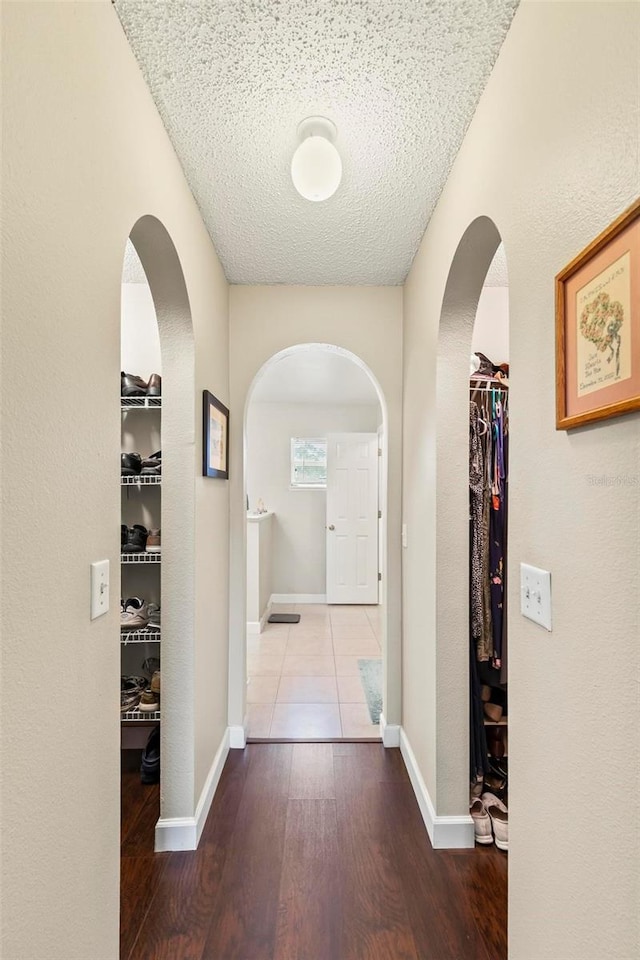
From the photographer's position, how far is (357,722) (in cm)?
292

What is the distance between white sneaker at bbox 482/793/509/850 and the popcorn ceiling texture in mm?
2389

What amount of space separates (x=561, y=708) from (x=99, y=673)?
0.96m

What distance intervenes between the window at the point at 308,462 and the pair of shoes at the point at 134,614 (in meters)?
3.89

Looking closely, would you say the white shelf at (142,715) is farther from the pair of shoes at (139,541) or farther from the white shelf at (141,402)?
the white shelf at (141,402)

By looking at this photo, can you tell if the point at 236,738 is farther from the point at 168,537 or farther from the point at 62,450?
the point at 62,450

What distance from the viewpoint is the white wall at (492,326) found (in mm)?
2559

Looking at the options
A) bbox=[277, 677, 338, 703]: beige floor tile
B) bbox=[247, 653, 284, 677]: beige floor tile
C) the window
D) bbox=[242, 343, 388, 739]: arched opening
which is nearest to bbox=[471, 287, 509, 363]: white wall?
bbox=[242, 343, 388, 739]: arched opening

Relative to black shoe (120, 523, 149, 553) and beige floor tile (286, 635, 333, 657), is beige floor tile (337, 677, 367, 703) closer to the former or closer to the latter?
beige floor tile (286, 635, 333, 657)

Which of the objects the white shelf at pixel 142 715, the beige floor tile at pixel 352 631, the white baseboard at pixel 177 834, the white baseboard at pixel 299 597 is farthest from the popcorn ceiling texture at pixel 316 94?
the white baseboard at pixel 299 597

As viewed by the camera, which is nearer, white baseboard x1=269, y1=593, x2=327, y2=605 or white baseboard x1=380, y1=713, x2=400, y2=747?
white baseboard x1=380, y1=713, x2=400, y2=747

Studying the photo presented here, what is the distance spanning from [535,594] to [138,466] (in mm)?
1950

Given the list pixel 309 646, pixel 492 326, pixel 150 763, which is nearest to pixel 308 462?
pixel 309 646

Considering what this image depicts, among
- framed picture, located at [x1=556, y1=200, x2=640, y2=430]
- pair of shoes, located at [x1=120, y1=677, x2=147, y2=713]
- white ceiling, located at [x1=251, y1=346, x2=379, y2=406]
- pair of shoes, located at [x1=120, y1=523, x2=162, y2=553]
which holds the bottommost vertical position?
pair of shoes, located at [x1=120, y1=677, x2=147, y2=713]

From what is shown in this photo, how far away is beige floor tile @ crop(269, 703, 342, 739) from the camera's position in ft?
9.11
